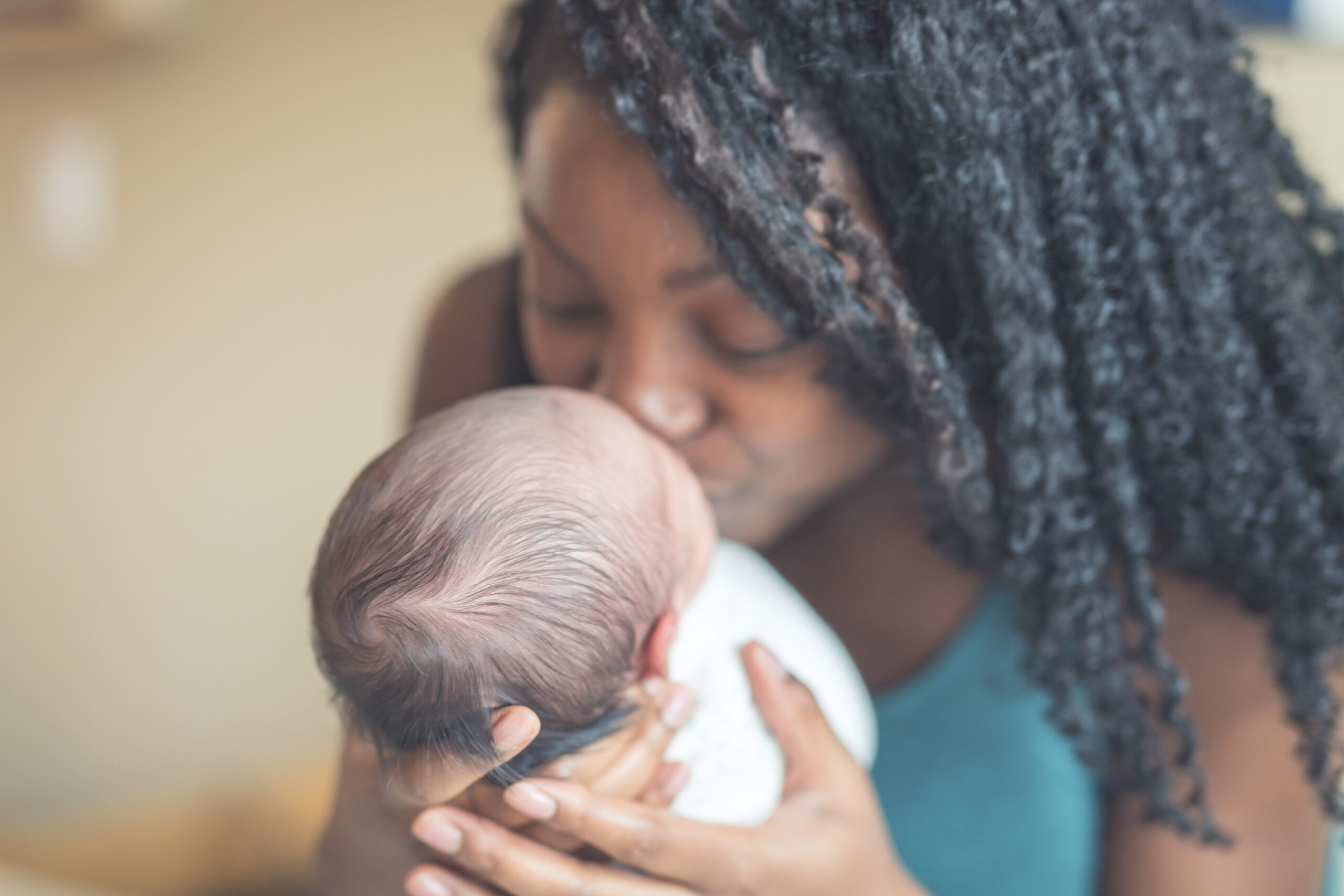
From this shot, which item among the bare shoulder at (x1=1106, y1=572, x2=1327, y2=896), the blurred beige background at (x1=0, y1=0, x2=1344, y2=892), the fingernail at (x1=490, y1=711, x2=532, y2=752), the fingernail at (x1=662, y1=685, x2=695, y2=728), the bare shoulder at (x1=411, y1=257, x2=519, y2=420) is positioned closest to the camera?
the fingernail at (x1=490, y1=711, x2=532, y2=752)

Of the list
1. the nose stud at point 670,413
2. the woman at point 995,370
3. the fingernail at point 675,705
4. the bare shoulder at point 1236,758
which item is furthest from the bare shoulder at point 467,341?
the bare shoulder at point 1236,758

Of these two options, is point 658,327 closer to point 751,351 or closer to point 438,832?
point 751,351

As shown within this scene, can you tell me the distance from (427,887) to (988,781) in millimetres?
521

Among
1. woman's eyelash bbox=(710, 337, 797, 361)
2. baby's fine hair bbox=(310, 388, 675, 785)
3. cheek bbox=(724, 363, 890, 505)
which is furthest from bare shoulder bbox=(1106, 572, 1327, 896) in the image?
baby's fine hair bbox=(310, 388, 675, 785)

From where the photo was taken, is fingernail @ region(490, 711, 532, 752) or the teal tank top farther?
the teal tank top

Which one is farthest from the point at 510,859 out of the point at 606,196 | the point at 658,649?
the point at 606,196

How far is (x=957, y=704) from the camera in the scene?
90cm

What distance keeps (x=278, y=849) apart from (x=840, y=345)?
1.42 m

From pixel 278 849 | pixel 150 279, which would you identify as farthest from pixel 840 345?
pixel 150 279

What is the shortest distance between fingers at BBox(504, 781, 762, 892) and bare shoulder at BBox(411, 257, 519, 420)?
0.59 m

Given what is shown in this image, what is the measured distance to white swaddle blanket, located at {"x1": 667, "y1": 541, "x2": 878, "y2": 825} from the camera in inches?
25.8

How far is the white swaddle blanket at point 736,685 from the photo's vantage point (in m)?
0.66

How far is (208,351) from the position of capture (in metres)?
1.96

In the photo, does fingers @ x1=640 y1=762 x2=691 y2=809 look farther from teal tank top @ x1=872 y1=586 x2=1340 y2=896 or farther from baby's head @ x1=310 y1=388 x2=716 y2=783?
teal tank top @ x1=872 y1=586 x2=1340 y2=896
